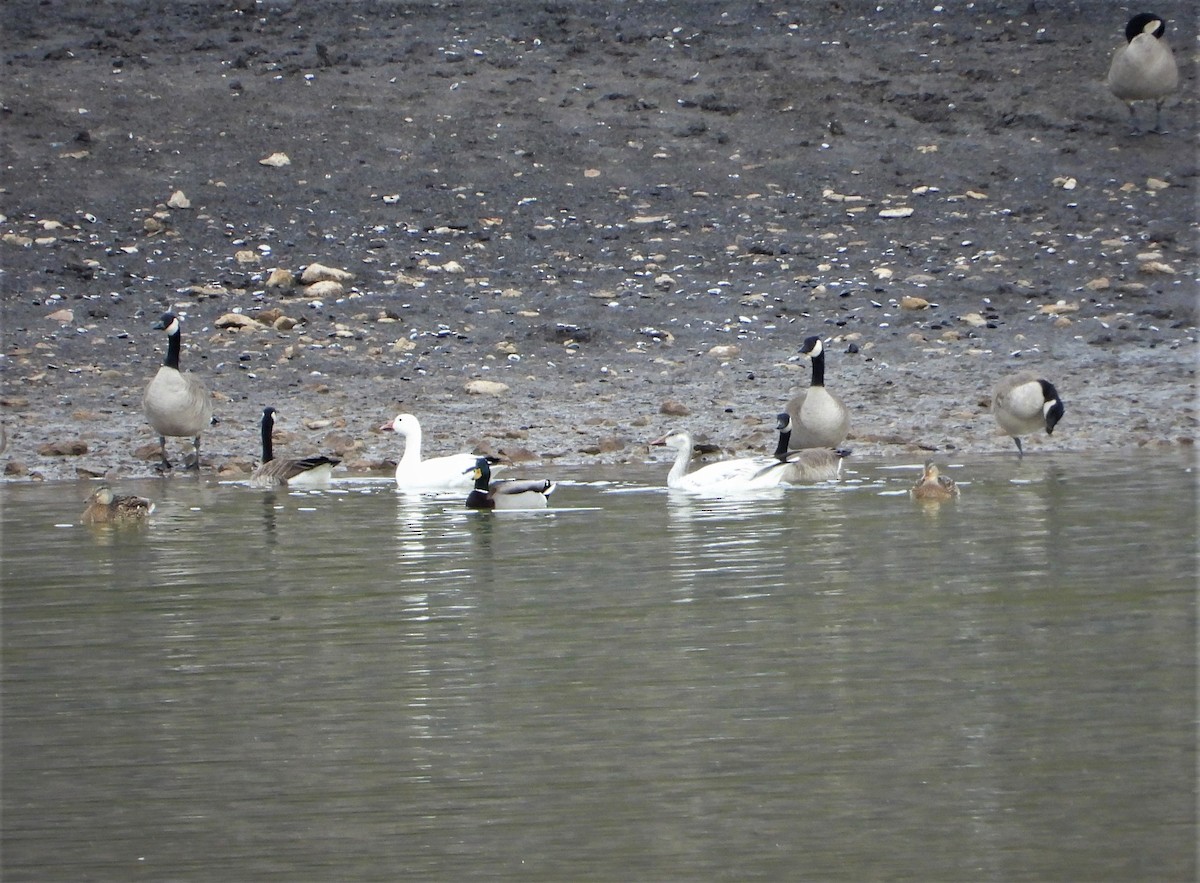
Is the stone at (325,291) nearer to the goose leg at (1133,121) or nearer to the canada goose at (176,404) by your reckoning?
the canada goose at (176,404)

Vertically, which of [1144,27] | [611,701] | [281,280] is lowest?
[611,701]

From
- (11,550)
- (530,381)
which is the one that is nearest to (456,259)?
(530,381)

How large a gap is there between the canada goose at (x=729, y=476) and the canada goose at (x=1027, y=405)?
2077 millimetres

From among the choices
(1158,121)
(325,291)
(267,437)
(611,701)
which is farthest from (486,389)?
(1158,121)

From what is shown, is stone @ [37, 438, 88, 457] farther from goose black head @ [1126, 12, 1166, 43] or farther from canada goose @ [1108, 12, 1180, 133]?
goose black head @ [1126, 12, 1166, 43]

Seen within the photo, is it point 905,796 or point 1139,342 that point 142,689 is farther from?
point 1139,342

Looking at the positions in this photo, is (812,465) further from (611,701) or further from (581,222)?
(581,222)

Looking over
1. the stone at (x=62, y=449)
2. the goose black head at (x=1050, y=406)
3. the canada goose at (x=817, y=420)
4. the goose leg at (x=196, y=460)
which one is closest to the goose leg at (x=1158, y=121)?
the goose black head at (x=1050, y=406)

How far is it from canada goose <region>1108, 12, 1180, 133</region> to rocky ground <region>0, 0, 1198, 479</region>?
1.43 ft

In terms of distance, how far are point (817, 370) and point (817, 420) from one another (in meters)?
0.79

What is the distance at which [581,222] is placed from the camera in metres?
19.6

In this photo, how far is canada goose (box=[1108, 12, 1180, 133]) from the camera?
2191 centimetres

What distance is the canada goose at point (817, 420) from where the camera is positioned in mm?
13938

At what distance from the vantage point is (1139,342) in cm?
1673
